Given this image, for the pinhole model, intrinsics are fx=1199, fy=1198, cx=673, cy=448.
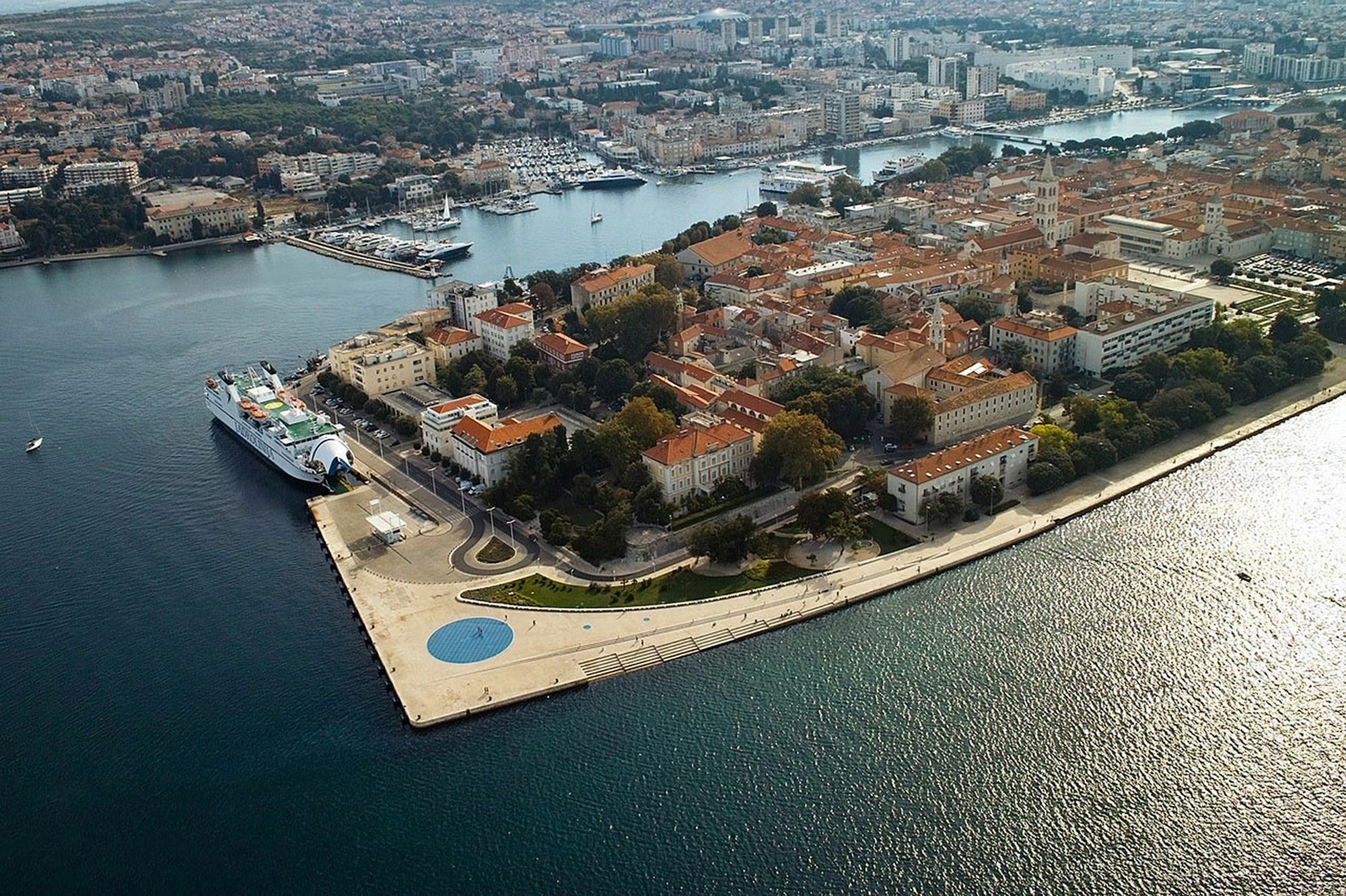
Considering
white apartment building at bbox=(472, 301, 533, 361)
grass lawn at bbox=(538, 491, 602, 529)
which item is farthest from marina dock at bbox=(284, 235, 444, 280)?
grass lawn at bbox=(538, 491, 602, 529)

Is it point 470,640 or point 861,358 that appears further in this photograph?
point 861,358

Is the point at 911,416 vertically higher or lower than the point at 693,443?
lower

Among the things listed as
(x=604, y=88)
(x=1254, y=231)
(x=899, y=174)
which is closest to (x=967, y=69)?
(x=604, y=88)

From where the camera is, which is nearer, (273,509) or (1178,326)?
(273,509)

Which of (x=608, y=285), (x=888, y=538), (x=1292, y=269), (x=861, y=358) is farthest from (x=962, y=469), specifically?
(x=1292, y=269)

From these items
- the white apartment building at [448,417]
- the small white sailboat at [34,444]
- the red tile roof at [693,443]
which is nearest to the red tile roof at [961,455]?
the red tile roof at [693,443]

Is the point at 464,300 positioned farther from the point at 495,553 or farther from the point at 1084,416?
the point at 1084,416

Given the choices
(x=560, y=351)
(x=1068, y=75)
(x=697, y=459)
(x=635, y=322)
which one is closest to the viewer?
(x=697, y=459)

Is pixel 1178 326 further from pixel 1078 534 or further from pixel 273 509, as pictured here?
pixel 273 509
